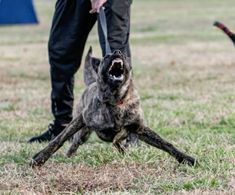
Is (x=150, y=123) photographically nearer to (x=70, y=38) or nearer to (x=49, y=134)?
(x=49, y=134)

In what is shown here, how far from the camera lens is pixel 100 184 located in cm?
537

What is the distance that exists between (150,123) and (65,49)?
1626 mm

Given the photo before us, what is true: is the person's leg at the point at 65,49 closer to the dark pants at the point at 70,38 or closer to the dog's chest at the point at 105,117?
the dark pants at the point at 70,38

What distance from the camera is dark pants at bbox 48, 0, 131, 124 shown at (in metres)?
6.81

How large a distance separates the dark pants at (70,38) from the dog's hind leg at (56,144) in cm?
89

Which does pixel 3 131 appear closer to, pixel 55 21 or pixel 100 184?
pixel 55 21

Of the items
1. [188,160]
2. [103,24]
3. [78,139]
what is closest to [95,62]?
[103,24]

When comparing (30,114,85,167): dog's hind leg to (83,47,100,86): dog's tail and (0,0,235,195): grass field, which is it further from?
(83,47,100,86): dog's tail

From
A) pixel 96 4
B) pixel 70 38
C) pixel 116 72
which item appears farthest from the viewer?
pixel 70 38

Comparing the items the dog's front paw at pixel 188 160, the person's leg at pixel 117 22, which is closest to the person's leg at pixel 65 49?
the person's leg at pixel 117 22

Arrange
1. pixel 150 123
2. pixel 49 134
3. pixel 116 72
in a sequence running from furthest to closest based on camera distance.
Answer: pixel 150 123, pixel 49 134, pixel 116 72

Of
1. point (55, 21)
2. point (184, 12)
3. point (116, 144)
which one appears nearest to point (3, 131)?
point (55, 21)

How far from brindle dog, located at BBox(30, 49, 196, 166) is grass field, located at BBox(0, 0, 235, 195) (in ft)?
0.40

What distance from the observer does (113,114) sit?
19.5ft
